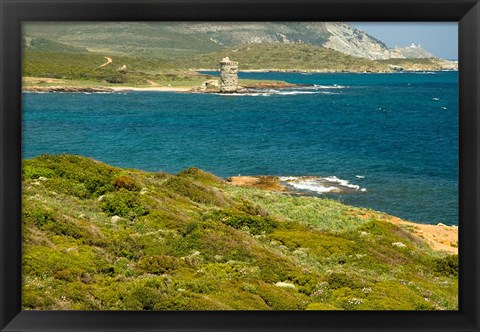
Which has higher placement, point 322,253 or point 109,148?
point 109,148

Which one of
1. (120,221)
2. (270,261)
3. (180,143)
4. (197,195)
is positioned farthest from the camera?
(180,143)

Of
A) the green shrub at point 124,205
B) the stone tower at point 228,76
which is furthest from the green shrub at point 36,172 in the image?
the stone tower at point 228,76

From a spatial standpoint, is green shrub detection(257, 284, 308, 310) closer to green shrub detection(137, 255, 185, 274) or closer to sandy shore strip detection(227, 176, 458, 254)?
green shrub detection(137, 255, 185, 274)

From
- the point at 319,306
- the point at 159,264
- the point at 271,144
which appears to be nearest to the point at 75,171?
the point at 159,264

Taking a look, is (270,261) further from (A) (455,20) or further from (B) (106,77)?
(B) (106,77)

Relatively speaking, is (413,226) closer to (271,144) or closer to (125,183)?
(271,144)
